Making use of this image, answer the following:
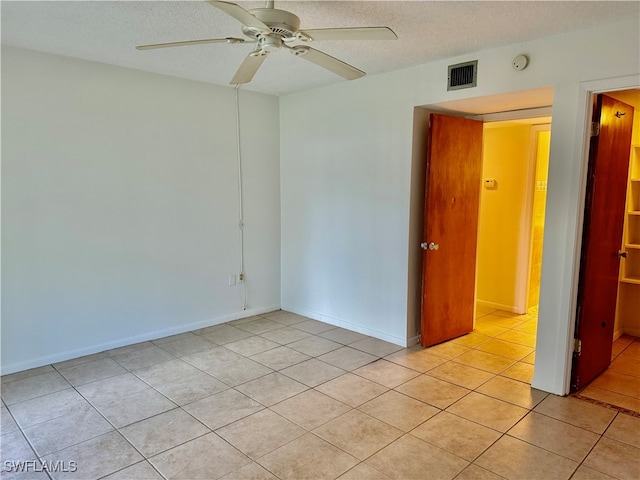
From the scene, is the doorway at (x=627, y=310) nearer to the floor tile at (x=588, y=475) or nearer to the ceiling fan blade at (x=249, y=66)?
the floor tile at (x=588, y=475)

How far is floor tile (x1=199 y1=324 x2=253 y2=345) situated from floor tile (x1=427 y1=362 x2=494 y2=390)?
1.84 meters

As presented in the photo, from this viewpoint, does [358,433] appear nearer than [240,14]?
No

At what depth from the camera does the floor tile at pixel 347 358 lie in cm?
351

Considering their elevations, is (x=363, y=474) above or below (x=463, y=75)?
below

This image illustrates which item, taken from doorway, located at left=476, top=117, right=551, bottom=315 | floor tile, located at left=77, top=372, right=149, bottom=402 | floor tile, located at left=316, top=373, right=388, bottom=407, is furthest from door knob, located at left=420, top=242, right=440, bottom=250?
floor tile, located at left=77, top=372, right=149, bottom=402

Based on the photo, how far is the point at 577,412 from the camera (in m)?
2.77

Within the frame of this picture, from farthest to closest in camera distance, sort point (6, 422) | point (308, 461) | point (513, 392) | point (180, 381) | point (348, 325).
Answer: point (348, 325), point (180, 381), point (513, 392), point (6, 422), point (308, 461)

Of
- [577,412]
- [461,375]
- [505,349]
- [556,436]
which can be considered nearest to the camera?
[556,436]

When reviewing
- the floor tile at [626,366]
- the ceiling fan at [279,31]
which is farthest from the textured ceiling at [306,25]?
the floor tile at [626,366]

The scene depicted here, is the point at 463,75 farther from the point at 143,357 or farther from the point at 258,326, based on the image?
the point at 143,357

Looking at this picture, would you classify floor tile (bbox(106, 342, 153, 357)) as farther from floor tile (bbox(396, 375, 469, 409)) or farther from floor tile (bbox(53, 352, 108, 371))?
floor tile (bbox(396, 375, 469, 409))

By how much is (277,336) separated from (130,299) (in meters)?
1.39

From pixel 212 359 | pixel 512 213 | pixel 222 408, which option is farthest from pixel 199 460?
pixel 512 213

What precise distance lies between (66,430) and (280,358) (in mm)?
1609
